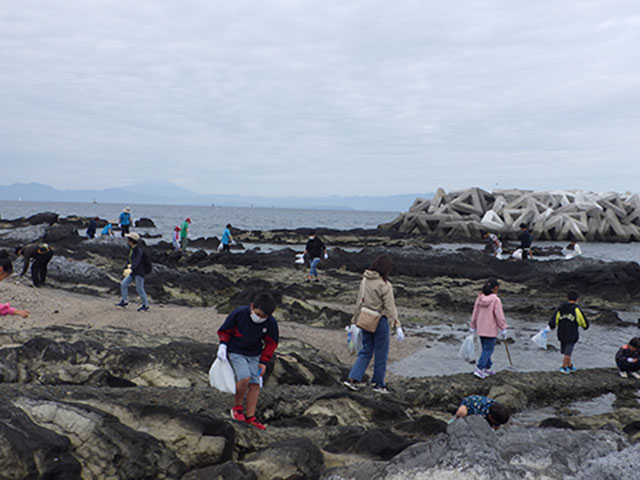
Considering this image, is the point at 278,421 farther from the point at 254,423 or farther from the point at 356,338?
the point at 356,338

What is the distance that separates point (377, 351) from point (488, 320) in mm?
2271

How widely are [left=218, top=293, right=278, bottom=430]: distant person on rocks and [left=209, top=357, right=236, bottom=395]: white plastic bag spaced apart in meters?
0.06

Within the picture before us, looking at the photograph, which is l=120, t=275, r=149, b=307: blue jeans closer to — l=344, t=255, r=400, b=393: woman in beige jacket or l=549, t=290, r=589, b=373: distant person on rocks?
l=344, t=255, r=400, b=393: woman in beige jacket

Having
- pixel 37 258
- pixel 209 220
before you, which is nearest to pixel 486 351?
pixel 37 258

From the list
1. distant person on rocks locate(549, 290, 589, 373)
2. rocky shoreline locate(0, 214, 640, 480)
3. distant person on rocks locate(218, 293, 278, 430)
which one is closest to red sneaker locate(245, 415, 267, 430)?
distant person on rocks locate(218, 293, 278, 430)

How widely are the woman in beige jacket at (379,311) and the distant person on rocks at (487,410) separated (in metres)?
1.87

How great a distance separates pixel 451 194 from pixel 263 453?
57.0 metres

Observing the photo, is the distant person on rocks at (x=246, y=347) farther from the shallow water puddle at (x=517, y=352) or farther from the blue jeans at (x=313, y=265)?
the blue jeans at (x=313, y=265)

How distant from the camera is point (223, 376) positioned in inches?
201

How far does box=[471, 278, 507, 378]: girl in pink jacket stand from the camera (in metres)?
8.45

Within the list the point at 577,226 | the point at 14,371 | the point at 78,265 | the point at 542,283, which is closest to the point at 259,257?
the point at 78,265

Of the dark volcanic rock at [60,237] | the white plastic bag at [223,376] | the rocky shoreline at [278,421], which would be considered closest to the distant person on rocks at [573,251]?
the rocky shoreline at [278,421]

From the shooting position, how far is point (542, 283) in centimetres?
2036

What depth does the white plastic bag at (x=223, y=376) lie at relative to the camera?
201 inches
